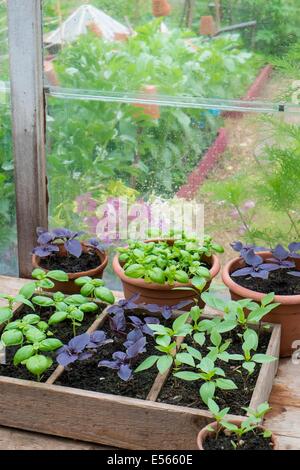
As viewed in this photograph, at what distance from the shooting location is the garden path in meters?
1.63

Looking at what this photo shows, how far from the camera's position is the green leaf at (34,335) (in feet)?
5.45

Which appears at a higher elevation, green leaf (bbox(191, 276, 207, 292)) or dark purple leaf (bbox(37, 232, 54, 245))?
green leaf (bbox(191, 276, 207, 292))

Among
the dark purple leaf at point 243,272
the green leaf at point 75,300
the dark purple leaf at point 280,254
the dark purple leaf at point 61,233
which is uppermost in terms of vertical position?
the dark purple leaf at point 280,254

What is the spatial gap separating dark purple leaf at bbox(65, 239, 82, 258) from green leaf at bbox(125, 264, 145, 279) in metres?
0.23

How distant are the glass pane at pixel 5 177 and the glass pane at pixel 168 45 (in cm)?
15

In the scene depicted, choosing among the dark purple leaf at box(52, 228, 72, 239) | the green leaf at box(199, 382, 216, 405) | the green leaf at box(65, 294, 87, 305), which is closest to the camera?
the green leaf at box(199, 382, 216, 405)

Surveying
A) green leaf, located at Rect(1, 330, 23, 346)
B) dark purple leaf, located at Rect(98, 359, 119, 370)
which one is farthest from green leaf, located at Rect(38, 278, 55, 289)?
dark purple leaf, located at Rect(98, 359, 119, 370)

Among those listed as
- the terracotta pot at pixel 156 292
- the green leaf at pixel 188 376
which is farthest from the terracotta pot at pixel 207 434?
the terracotta pot at pixel 156 292

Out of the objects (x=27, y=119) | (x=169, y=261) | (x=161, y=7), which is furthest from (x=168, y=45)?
(x=169, y=261)

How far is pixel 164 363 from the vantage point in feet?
5.18

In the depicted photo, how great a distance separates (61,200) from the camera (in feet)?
7.80

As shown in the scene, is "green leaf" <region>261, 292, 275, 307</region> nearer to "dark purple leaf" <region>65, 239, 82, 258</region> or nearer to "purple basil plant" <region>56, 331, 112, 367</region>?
"purple basil plant" <region>56, 331, 112, 367</region>

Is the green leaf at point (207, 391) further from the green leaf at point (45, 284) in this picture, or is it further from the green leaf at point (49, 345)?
the green leaf at point (45, 284)
